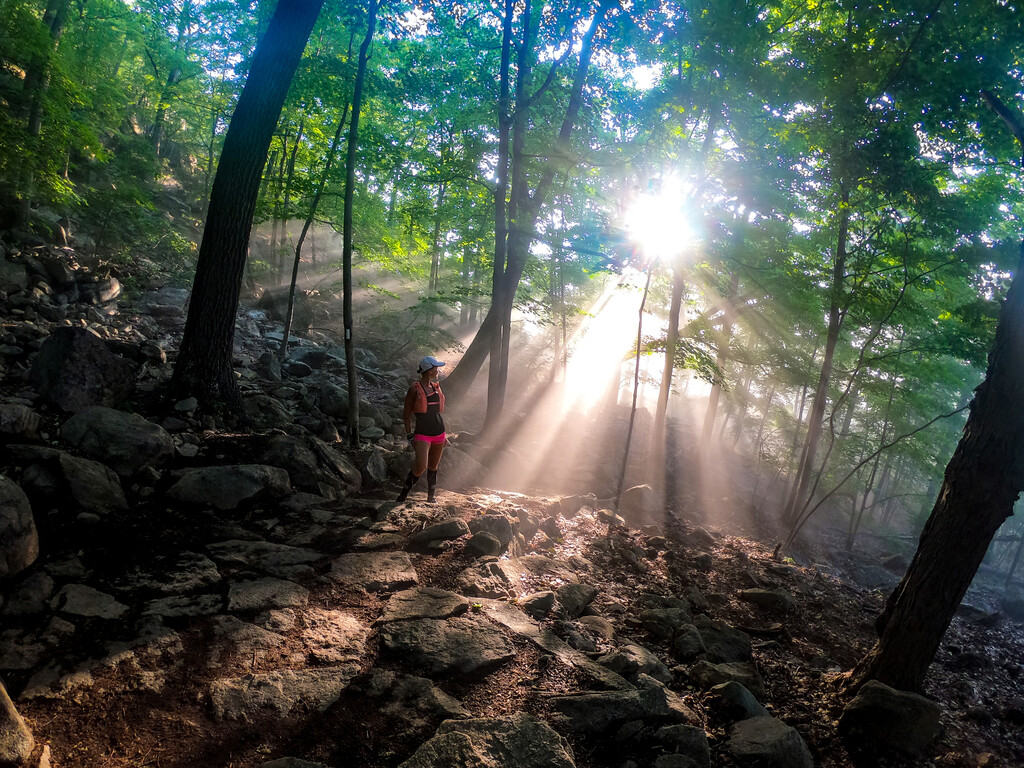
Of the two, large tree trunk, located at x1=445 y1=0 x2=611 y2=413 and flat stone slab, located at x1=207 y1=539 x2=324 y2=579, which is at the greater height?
large tree trunk, located at x1=445 y1=0 x2=611 y2=413

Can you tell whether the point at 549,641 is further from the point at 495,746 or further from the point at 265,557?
the point at 265,557

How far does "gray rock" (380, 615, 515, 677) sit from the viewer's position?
3.32 metres

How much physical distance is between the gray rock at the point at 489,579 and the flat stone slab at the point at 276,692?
5.25 feet

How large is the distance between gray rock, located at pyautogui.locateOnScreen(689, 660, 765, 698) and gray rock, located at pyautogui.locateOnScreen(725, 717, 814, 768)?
60 centimetres

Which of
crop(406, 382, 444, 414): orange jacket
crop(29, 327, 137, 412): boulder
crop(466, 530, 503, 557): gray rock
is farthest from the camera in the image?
crop(406, 382, 444, 414): orange jacket

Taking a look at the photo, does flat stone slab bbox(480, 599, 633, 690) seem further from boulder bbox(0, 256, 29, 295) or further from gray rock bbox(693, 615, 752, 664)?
boulder bbox(0, 256, 29, 295)

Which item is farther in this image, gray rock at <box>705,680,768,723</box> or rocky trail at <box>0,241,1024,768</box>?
gray rock at <box>705,680,768,723</box>

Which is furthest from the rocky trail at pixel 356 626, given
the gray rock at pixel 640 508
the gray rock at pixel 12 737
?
the gray rock at pixel 640 508

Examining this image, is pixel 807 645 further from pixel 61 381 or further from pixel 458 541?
pixel 61 381

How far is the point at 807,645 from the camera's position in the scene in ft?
18.3

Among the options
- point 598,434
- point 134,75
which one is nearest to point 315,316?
point 598,434

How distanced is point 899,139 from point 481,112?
9180mm

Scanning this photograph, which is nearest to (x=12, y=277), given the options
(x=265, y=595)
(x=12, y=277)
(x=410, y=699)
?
(x=12, y=277)

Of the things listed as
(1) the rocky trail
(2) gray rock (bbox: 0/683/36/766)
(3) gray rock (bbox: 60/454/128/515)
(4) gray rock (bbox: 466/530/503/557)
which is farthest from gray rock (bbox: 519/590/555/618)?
(3) gray rock (bbox: 60/454/128/515)
